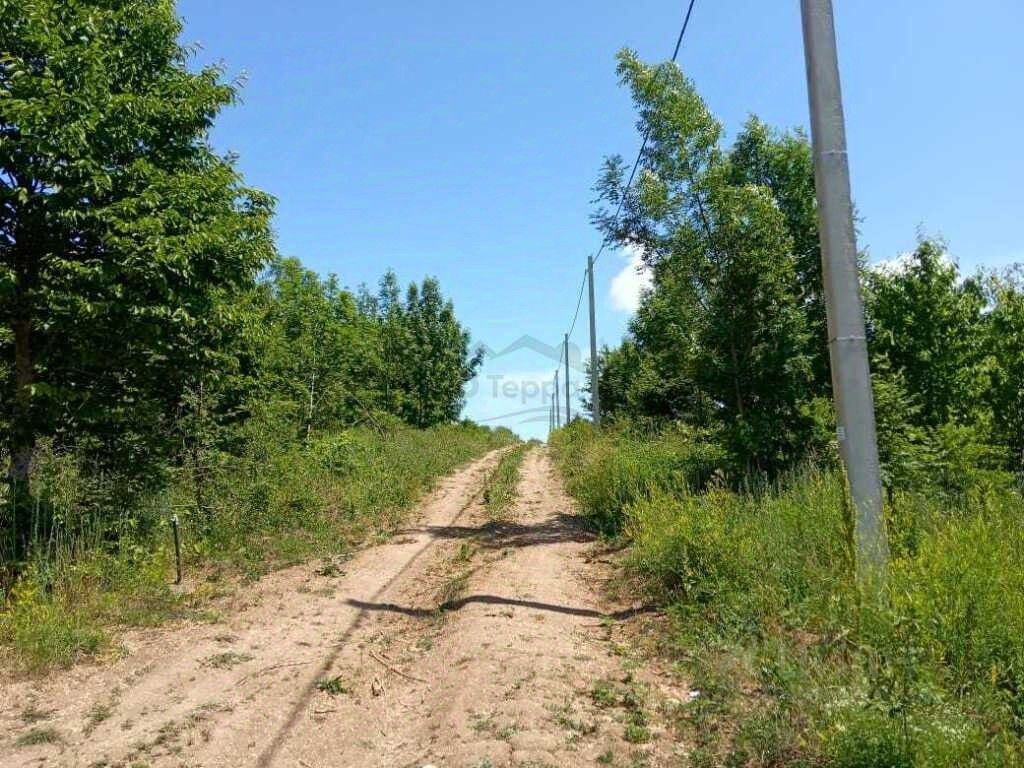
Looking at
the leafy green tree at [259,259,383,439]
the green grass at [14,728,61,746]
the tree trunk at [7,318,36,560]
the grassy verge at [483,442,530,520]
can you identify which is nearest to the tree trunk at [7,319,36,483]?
the tree trunk at [7,318,36,560]

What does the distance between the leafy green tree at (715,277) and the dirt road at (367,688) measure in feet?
13.4

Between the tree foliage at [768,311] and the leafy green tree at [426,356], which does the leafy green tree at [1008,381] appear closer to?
the tree foliage at [768,311]

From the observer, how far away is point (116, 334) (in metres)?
7.27

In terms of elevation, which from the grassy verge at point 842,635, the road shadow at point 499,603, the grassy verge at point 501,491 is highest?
the grassy verge at point 501,491

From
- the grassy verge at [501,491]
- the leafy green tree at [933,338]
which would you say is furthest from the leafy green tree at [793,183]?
the grassy verge at [501,491]

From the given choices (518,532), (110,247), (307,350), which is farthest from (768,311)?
(307,350)

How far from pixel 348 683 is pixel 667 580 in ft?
10.5

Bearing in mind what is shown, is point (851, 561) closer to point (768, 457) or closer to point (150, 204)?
point (768, 457)

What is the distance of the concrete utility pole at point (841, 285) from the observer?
485 centimetres

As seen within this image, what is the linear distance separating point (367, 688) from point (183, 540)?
4.74 metres

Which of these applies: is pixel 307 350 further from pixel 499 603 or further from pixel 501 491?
pixel 499 603

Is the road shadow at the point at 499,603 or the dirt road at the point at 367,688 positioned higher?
the road shadow at the point at 499,603

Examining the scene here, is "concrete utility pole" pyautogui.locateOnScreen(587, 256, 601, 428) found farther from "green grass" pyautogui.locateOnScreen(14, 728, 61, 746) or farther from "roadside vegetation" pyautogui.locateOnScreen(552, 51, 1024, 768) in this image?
"green grass" pyautogui.locateOnScreen(14, 728, 61, 746)

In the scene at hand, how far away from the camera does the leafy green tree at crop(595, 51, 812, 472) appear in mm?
9914
